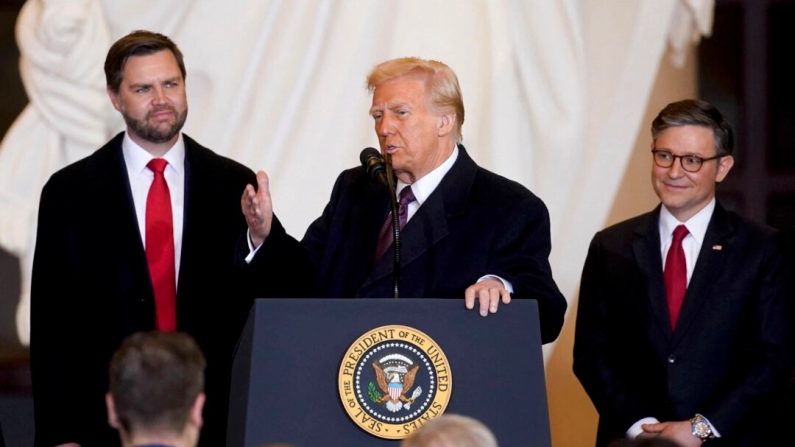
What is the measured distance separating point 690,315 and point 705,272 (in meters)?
0.15

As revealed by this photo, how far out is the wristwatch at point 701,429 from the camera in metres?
4.63

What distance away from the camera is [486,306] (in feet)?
12.4

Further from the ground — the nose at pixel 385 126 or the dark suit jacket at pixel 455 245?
the nose at pixel 385 126

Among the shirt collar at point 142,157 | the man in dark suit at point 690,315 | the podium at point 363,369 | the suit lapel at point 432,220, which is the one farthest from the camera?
the shirt collar at point 142,157

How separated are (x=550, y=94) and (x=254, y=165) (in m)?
1.26

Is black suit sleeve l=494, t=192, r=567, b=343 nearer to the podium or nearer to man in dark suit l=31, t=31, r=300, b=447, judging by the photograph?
the podium

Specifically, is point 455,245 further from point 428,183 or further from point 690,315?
point 690,315

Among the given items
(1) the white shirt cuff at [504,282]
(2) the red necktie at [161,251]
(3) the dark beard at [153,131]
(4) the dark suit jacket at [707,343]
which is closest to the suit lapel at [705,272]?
(4) the dark suit jacket at [707,343]

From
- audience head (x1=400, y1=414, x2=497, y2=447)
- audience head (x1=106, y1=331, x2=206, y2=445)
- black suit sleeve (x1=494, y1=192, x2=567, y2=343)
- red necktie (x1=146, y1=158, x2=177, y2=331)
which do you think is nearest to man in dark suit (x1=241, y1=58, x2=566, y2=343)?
black suit sleeve (x1=494, y1=192, x2=567, y2=343)

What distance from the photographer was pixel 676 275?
16.1 ft

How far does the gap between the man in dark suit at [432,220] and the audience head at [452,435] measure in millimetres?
1285

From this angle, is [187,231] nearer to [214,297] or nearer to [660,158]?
[214,297]

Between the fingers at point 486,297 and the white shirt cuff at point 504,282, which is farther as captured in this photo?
the white shirt cuff at point 504,282

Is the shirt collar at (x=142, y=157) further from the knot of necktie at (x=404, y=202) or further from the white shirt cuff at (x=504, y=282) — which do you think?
the white shirt cuff at (x=504, y=282)
